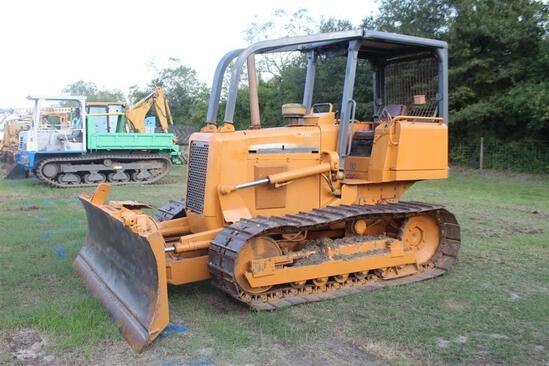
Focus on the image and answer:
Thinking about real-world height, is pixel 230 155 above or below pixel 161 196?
above

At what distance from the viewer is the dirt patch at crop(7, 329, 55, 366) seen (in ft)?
14.3

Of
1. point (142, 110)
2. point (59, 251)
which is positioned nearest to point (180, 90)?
point (142, 110)

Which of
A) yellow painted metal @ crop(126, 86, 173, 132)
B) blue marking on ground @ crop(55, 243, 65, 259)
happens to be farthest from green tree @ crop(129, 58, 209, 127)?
blue marking on ground @ crop(55, 243, 65, 259)

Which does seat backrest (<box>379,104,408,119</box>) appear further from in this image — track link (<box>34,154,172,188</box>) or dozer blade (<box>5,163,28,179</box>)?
dozer blade (<box>5,163,28,179</box>)

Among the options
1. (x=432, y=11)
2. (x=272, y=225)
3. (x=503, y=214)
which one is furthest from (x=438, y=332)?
(x=432, y=11)

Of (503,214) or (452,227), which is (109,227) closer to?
(452,227)

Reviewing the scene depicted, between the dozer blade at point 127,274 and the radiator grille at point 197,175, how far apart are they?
894 millimetres

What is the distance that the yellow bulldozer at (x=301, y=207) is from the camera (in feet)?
17.8

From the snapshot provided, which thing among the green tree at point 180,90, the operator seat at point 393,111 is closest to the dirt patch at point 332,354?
the operator seat at point 393,111

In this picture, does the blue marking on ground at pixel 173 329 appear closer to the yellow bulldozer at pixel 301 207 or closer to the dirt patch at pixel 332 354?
the yellow bulldozer at pixel 301 207

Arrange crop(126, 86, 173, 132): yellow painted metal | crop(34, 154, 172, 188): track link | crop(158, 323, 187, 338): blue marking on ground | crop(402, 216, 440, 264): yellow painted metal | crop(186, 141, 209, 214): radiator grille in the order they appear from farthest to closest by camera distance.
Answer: crop(126, 86, 173, 132): yellow painted metal < crop(34, 154, 172, 188): track link < crop(402, 216, 440, 264): yellow painted metal < crop(186, 141, 209, 214): radiator grille < crop(158, 323, 187, 338): blue marking on ground

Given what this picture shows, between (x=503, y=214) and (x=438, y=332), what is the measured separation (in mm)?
6999

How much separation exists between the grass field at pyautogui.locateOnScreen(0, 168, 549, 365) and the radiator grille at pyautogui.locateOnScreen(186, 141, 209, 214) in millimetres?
922

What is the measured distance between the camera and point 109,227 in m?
5.93
